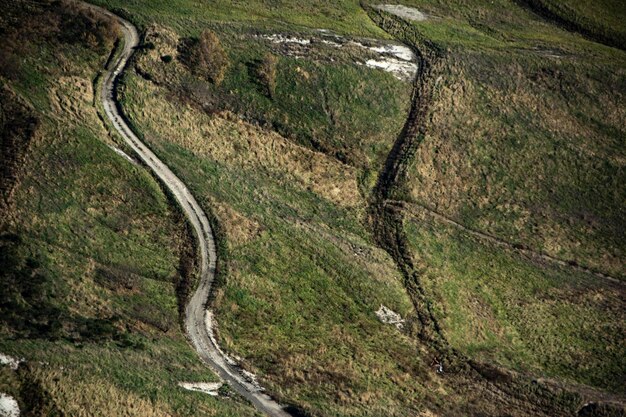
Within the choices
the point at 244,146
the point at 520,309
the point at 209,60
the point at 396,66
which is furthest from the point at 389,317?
the point at 396,66

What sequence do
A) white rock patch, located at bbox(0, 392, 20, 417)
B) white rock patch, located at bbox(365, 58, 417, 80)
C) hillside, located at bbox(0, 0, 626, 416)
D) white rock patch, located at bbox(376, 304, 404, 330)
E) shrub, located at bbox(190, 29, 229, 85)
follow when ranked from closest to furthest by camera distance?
white rock patch, located at bbox(0, 392, 20, 417), hillside, located at bbox(0, 0, 626, 416), white rock patch, located at bbox(376, 304, 404, 330), shrub, located at bbox(190, 29, 229, 85), white rock patch, located at bbox(365, 58, 417, 80)

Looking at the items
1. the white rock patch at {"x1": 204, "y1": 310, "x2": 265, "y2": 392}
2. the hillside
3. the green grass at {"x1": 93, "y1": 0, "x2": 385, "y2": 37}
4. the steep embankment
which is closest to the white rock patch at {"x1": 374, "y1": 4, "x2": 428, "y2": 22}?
the hillside

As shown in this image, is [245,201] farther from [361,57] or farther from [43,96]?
[361,57]

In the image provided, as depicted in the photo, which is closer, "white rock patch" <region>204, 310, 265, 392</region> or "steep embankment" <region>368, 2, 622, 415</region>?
"white rock patch" <region>204, 310, 265, 392</region>

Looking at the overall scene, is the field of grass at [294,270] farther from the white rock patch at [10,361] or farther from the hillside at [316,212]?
the white rock patch at [10,361]

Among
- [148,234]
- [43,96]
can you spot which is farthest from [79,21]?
[148,234]

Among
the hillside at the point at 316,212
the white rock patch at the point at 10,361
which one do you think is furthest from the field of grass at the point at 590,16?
the white rock patch at the point at 10,361

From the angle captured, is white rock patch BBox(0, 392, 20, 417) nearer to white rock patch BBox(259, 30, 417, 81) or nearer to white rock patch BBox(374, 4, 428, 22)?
white rock patch BBox(259, 30, 417, 81)
